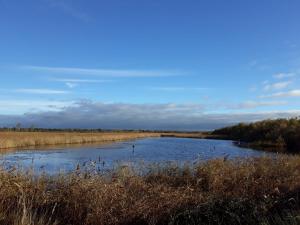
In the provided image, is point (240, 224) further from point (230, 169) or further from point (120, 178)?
point (230, 169)

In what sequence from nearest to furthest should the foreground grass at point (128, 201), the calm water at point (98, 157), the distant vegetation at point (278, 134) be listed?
the foreground grass at point (128, 201)
the calm water at point (98, 157)
the distant vegetation at point (278, 134)

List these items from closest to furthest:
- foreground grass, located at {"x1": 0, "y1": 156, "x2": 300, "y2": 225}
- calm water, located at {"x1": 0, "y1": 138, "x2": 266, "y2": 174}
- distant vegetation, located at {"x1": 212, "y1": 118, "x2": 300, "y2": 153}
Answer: foreground grass, located at {"x1": 0, "y1": 156, "x2": 300, "y2": 225} → calm water, located at {"x1": 0, "y1": 138, "x2": 266, "y2": 174} → distant vegetation, located at {"x1": 212, "y1": 118, "x2": 300, "y2": 153}

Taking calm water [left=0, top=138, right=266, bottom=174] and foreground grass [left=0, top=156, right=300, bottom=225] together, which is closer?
foreground grass [left=0, top=156, right=300, bottom=225]

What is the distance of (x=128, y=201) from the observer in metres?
9.52

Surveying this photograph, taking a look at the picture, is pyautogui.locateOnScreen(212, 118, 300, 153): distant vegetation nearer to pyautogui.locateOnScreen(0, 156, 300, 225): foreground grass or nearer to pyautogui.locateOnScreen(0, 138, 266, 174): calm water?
pyautogui.locateOnScreen(0, 138, 266, 174): calm water

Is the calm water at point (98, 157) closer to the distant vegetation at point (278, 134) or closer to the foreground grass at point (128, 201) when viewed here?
the foreground grass at point (128, 201)

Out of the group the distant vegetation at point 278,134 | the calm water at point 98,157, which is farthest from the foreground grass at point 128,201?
the distant vegetation at point 278,134

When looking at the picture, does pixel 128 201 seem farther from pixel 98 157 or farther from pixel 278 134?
pixel 278 134

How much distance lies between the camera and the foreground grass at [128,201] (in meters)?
8.93

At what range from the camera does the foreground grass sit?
893 cm

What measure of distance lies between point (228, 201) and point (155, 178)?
10.5 ft

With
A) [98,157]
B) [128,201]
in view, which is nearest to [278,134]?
[98,157]

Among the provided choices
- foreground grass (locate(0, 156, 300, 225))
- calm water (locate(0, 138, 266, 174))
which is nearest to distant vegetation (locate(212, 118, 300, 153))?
calm water (locate(0, 138, 266, 174))

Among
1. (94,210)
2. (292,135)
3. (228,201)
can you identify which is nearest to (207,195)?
(228,201)
